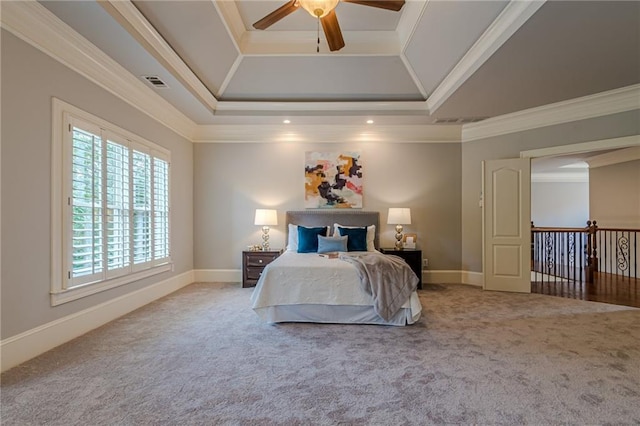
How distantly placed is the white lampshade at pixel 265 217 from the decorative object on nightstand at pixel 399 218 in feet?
6.66

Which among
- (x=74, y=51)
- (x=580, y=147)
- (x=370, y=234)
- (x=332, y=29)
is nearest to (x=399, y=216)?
(x=370, y=234)

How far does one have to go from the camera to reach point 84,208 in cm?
326

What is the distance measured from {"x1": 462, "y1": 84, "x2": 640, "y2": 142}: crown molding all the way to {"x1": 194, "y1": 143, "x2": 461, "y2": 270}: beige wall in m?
0.53

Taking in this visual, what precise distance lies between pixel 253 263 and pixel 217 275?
95cm

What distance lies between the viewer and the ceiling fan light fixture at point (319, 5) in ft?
8.10

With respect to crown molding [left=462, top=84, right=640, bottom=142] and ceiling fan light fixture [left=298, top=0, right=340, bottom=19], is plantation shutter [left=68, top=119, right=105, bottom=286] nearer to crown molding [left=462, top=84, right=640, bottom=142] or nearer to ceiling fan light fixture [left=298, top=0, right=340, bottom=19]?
ceiling fan light fixture [left=298, top=0, right=340, bottom=19]

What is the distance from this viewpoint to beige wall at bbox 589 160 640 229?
7.00m

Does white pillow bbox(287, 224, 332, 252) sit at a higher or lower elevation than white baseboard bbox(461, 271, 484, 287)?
higher

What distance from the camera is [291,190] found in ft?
19.7

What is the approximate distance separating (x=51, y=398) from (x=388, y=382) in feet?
7.54

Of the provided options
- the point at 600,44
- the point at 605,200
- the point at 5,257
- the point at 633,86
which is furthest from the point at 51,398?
the point at 605,200

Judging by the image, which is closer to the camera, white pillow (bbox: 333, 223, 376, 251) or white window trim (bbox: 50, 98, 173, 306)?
white window trim (bbox: 50, 98, 173, 306)

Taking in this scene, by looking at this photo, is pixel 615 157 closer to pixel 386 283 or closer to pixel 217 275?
pixel 386 283

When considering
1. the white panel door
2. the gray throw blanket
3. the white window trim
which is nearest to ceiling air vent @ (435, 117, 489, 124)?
the white panel door
